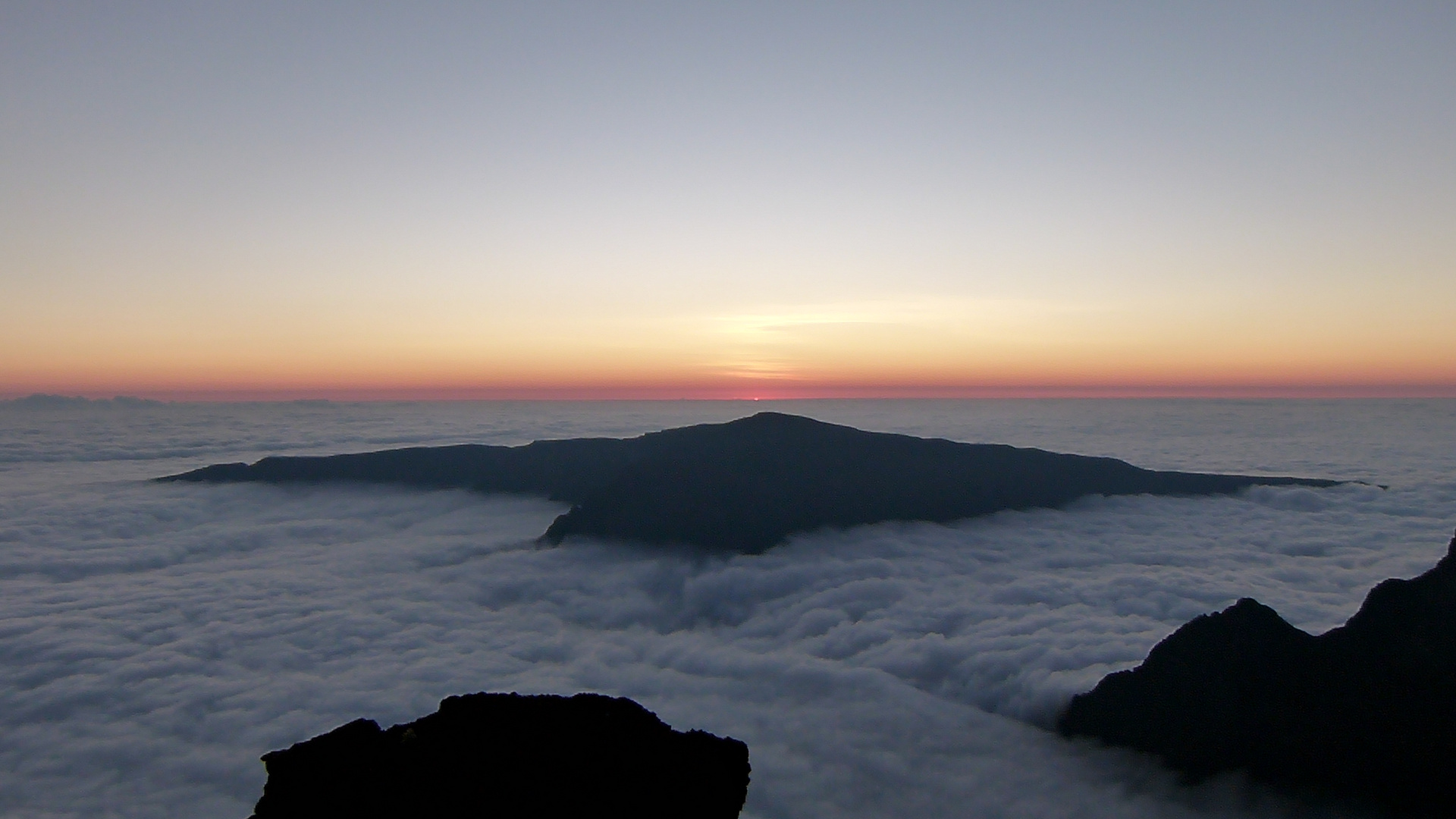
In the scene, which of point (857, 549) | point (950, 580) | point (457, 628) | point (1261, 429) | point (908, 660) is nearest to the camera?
point (908, 660)

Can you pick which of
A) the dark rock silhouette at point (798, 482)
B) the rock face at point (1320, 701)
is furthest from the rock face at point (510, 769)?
the dark rock silhouette at point (798, 482)

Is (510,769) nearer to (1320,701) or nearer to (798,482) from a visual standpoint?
(1320,701)

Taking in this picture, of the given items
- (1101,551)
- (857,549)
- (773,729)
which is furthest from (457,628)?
(1101,551)

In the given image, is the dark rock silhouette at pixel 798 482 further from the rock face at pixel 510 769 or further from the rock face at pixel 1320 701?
the rock face at pixel 510 769

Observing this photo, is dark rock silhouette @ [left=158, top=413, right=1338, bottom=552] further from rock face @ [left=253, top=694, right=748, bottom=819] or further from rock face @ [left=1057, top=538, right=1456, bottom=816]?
rock face @ [left=253, top=694, right=748, bottom=819]

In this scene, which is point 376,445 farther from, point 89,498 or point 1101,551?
point 1101,551

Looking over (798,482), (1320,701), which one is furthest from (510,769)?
(798,482)

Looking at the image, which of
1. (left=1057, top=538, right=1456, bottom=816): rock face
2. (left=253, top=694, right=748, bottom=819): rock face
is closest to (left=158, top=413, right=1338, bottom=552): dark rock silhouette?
Answer: (left=1057, top=538, right=1456, bottom=816): rock face
